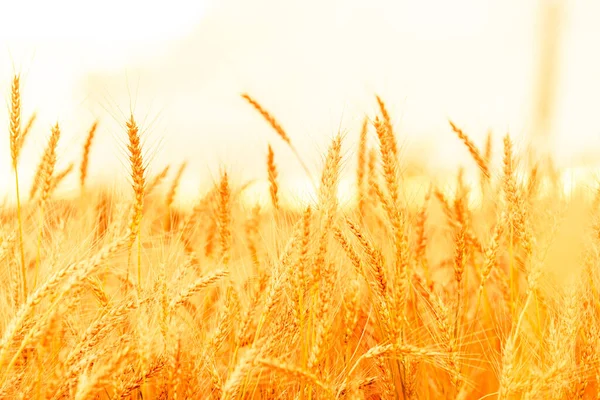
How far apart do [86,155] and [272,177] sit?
2.91 ft

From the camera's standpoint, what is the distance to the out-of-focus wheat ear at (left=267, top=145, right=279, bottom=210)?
7.63 feet

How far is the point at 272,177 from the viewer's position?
2.44 meters

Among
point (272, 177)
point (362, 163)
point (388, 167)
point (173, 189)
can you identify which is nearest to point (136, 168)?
point (388, 167)

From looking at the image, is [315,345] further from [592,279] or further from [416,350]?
[592,279]

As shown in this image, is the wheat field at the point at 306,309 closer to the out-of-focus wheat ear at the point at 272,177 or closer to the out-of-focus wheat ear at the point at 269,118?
the out-of-focus wheat ear at the point at 272,177

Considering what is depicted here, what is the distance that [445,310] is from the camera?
153 cm

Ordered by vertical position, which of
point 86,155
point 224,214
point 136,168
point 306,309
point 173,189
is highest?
point 86,155

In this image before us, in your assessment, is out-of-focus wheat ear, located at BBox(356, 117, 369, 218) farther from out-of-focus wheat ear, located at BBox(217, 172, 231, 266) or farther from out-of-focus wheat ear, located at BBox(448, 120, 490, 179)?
out-of-focus wheat ear, located at BBox(217, 172, 231, 266)

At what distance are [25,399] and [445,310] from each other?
1.07 metres

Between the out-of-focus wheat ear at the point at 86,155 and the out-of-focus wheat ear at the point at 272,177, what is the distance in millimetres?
813

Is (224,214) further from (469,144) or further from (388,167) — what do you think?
(469,144)

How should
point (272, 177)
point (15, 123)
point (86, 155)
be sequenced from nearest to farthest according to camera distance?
point (15, 123) < point (272, 177) < point (86, 155)

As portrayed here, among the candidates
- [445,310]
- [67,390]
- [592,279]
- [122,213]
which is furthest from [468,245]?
[67,390]

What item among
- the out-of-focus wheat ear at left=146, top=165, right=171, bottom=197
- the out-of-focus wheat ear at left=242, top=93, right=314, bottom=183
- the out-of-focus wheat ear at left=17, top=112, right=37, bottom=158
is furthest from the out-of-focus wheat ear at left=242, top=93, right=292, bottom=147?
the out-of-focus wheat ear at left=17, top=112, right=37, bottom=158
